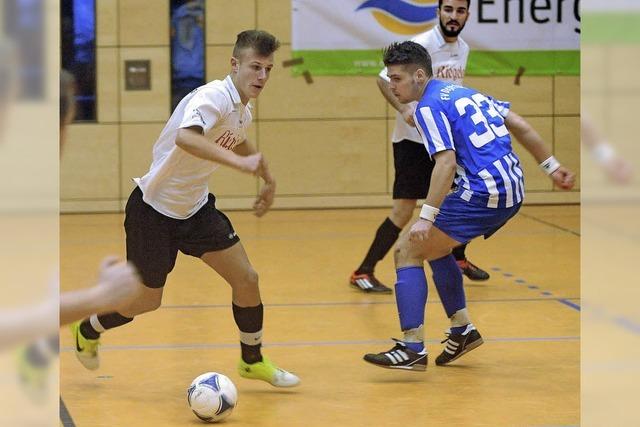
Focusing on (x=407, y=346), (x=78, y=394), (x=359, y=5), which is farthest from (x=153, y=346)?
(x=359, y=5)

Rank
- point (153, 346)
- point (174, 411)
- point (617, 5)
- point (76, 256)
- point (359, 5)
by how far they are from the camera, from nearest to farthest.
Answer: point (617, 5), point (174, 411), point (153, 346), point (76, 256), point (359, 5)

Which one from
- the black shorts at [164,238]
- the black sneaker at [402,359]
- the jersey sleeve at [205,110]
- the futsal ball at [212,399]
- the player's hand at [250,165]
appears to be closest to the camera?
the player's hand at [250,165]

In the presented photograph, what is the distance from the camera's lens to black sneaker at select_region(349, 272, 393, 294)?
6812 millimetres

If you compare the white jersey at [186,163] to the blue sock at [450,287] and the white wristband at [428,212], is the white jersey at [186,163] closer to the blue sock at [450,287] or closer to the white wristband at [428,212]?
the white wristband at [428,212]

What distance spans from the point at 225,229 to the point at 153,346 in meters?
1.20

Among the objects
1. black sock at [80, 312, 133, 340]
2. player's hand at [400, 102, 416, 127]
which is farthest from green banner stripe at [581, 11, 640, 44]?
player's hand at [400, 102, 416, 127]

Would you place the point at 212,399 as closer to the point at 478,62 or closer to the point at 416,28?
the point at 416,28

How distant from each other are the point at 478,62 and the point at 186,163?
7.13m

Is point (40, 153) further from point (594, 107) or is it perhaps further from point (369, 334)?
point (369, 334)

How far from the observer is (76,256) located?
830 cm

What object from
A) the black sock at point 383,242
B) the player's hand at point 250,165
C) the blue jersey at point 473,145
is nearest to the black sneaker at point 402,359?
the blue jersey at point 473,145

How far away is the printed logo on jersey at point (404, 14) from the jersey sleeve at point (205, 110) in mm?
6949

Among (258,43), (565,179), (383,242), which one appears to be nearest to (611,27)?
(258,43)

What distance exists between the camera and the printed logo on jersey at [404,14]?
1092cm
